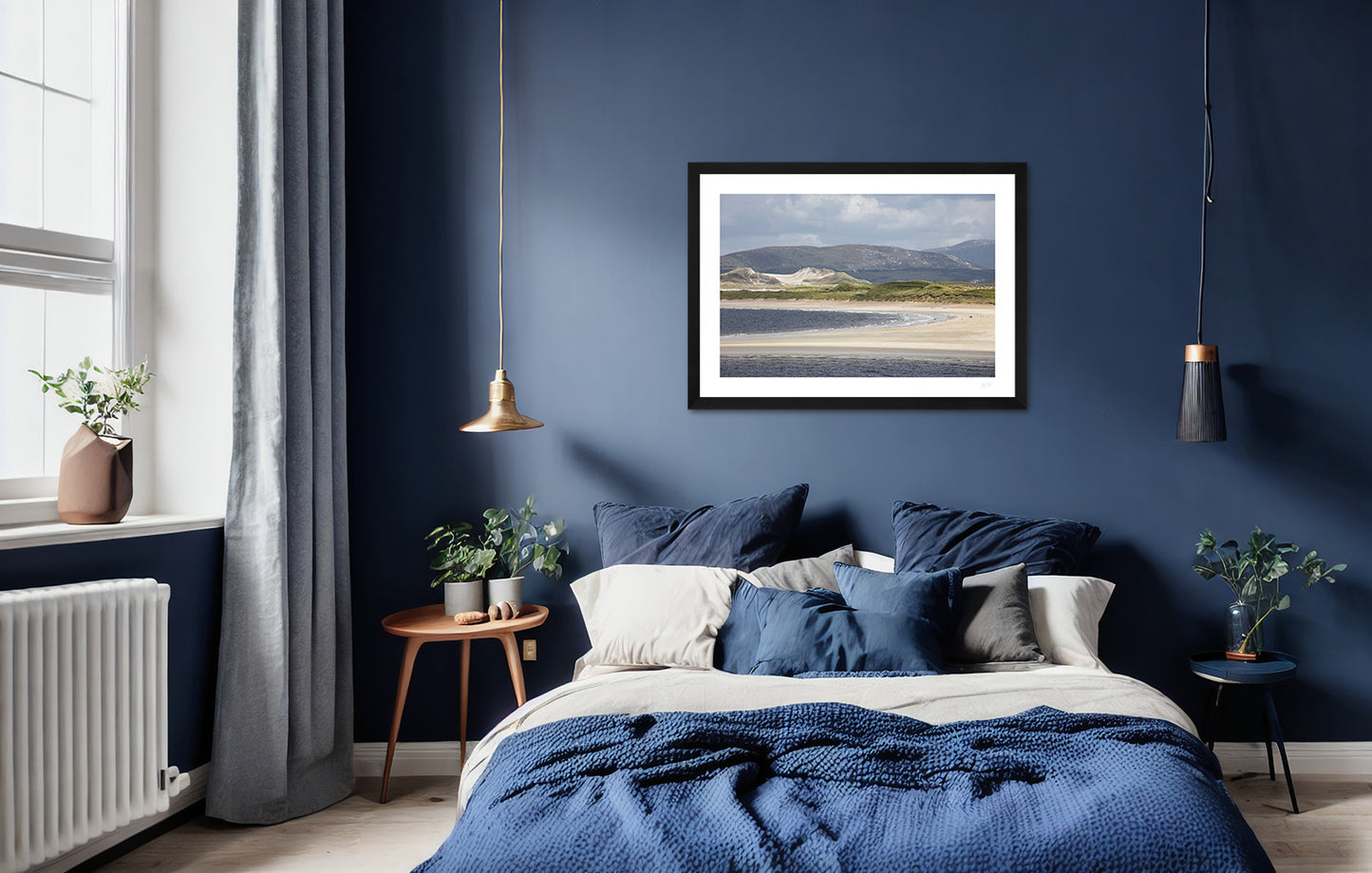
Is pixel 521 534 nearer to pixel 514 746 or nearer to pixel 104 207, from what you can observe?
pixel 514 746

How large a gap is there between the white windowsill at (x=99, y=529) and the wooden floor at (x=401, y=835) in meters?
0.93

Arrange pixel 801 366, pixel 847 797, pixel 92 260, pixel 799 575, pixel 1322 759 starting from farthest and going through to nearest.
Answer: pixel 801 366 → pixel 1322 759 → pixel 799 575 → pixel 92 260 → pixel 847 797

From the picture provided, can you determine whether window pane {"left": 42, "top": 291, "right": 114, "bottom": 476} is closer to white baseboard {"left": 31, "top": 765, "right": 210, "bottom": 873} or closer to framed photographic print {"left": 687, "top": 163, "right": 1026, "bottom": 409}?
white baseboard {"left": 31, "top": 765, "right": 210, "bottom": 873}

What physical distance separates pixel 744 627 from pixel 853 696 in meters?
0.56

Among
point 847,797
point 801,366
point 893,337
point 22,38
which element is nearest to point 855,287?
point 893,337

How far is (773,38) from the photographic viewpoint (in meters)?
3.15

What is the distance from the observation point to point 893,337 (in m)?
3.20

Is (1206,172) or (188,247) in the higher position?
(1206,172)

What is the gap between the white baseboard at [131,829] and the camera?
229 cm

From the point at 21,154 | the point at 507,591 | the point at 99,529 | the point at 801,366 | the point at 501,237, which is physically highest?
the point at 21,154

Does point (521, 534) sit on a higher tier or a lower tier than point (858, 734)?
higher

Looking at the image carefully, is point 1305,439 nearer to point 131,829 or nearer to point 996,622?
point 996,622

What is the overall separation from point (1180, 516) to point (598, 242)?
7.66 ft

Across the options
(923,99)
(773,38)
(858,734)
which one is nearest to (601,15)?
(773,38)
